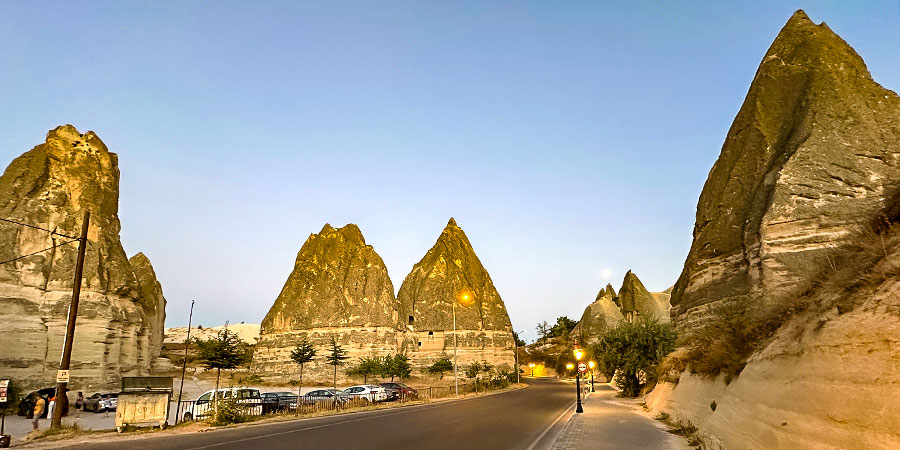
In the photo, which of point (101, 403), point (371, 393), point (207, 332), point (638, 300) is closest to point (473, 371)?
point (371, 393)

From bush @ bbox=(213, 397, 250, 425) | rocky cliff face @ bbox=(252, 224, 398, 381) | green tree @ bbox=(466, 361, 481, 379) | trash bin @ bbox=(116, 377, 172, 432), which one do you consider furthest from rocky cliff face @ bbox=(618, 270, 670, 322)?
trash bin @ bbox=(116, 377, 172, 432)

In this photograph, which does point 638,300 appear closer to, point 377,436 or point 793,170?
point 793,170

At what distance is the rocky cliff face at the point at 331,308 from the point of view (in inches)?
2532

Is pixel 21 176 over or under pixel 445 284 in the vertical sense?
over

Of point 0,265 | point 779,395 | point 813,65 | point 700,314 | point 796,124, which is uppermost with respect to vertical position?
point 813,65

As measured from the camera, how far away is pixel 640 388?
3700cm

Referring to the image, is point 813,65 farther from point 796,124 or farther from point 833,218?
point 833,218

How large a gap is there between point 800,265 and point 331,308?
193 ft

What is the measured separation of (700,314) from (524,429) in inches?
417

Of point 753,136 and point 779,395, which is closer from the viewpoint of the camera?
point 779,395

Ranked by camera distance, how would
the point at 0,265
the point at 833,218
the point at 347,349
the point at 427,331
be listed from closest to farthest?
the point at 833,218 < the point at 0,265 < the point at 347,349 < the point at 427,331

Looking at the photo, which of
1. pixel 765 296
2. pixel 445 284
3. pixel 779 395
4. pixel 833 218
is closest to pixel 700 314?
pixel 765 296

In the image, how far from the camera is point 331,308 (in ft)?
222

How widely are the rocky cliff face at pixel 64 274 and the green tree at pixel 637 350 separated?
3824cm
